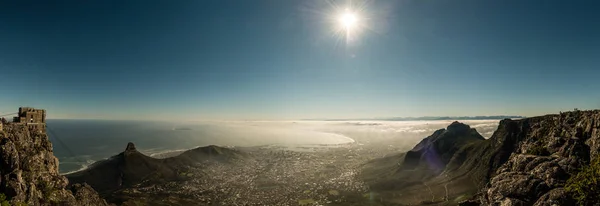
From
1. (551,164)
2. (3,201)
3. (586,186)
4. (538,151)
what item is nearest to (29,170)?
(3,201)

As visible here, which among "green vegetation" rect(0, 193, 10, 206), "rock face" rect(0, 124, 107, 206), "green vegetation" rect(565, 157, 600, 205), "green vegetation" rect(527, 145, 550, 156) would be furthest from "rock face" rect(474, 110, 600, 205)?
"rock face" rect(0, 124, 107, 206)

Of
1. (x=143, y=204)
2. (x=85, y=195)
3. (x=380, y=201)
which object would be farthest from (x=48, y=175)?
(x=380, y=201)

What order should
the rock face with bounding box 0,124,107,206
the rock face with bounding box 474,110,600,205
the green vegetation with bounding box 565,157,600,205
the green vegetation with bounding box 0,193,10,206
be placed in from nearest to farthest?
the green vegetation with bounding box 565,157,600,205 < the rock face with bounding box 474,110,600,205 < the green vegetation with bounding box 0,193,10,206 < the rock face with bounding box 0,124,107,206

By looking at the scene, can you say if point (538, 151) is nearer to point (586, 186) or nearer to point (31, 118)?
point (586, 186)

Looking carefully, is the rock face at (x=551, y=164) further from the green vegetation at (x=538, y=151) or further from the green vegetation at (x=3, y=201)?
the green vegetation at (x=3, y=201)

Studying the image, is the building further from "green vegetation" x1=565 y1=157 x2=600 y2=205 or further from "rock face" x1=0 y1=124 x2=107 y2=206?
"green vegetation" x1=565 y1=157 x2=600 y2=205
